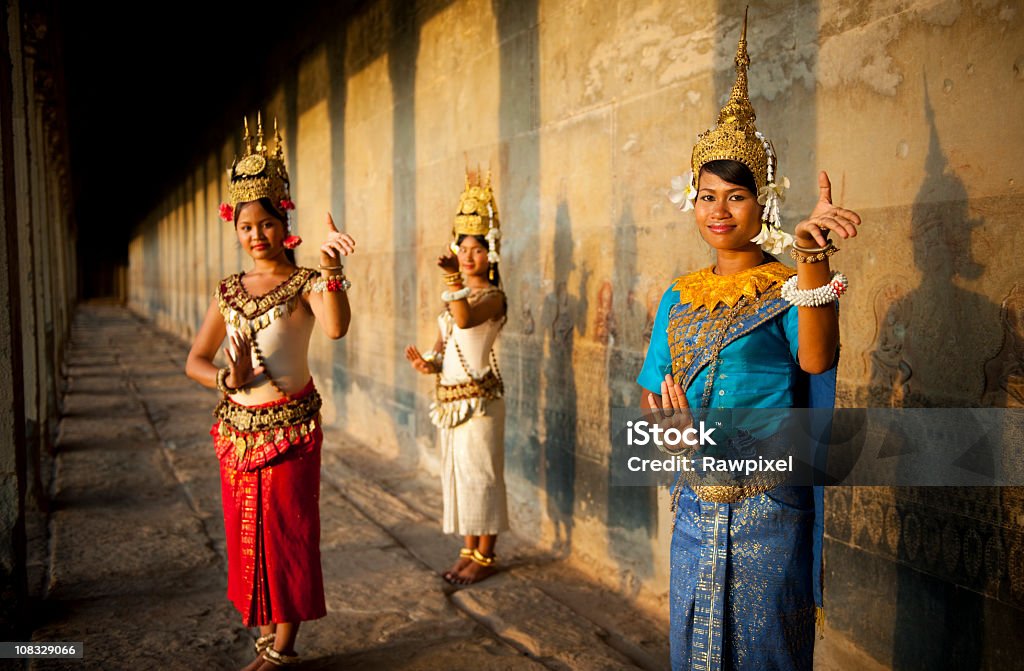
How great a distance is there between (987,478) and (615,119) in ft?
8.16

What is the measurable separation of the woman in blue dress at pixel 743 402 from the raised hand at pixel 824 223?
0.69 feet

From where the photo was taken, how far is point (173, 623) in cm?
351

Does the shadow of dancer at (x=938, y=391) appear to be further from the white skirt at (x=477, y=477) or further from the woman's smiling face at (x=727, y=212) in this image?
the white skirt at (x=477, y=477)

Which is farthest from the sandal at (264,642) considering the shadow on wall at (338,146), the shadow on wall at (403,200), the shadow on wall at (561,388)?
the shadow on wall at (338,146)

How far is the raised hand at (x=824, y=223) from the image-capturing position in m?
1.60

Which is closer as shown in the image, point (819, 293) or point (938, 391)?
point (819, 293)

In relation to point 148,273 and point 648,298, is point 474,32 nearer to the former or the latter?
point 648,298

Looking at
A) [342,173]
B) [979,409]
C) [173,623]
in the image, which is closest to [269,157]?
[173,623]

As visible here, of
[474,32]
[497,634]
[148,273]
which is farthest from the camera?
[148,273]

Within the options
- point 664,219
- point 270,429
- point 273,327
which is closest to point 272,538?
point 270,429

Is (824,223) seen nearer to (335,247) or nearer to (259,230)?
(335,247)

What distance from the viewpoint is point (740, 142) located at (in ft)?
6.54

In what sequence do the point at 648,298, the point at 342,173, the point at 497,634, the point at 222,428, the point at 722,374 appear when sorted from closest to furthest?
1. the point at 722,374
2. the point at 222,428
3. the point at 497,634
4. the point at 648,298
5. the point at 342,173

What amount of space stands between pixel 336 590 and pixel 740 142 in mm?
3135
